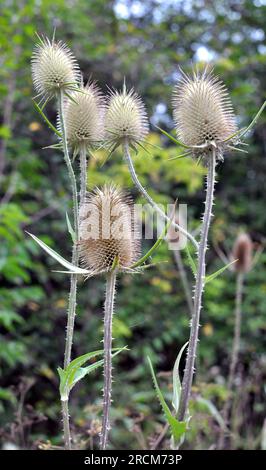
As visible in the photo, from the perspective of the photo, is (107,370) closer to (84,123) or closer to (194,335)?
(194,335)

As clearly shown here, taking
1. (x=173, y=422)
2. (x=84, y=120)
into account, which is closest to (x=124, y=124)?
(x=84, y=120)

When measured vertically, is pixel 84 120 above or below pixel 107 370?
above

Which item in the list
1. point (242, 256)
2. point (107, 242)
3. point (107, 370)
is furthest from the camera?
point (242, 256)

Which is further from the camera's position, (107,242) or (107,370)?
(107,242)

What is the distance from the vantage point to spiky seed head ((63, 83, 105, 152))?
1.94 m

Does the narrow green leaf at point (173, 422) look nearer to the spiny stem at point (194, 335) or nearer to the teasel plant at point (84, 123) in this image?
the spiny stem at point (194, 335)

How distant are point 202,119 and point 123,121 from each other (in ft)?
0.90

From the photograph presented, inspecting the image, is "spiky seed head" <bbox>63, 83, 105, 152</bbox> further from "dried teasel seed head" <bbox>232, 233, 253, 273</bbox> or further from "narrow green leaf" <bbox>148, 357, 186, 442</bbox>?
"dried teasel seed head" <bbox>232, 233, 253, 273</bbox>

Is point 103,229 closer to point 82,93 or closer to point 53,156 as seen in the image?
point 82,93

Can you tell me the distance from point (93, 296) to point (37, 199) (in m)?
1.15

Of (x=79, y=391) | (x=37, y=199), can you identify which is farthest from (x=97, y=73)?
(x=79, y=391)

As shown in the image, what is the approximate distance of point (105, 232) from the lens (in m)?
1.86

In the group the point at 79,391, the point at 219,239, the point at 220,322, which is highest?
the point at 219,239

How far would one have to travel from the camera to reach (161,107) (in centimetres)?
660
